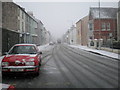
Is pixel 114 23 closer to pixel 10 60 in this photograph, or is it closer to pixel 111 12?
pixel 111 12

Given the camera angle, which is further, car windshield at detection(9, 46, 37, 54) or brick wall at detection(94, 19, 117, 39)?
brick wall at detection(94, 19, 117, 39)

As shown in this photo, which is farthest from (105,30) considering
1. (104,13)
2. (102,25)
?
(104,13)

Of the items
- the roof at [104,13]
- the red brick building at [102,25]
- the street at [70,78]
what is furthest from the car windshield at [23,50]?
the roof at [104,13]

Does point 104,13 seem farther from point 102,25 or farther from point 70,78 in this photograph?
point 70,78

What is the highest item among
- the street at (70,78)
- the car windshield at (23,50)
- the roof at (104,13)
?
the roof at (104,13)

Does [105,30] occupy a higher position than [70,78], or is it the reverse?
[105,30]

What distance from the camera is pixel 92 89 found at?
5.61 m

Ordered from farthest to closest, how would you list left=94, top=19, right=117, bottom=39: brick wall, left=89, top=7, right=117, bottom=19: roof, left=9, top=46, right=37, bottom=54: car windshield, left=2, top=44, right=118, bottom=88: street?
1. left=89, top=7, right=117, bottom=19: roof
2. left=94, top=19, right=117, bottom=39: brick wall
3. left=9, top=46, right=37, bottom=54: car windshield
4. left=2, top=44, right=118, bottom=88: street

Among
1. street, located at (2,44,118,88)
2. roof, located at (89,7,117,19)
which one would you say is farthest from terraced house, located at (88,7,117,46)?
street, located at (2,44,118,88)

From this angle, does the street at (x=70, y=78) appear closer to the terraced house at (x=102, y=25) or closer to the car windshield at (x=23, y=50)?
the car windshield at (x=23, y=50)

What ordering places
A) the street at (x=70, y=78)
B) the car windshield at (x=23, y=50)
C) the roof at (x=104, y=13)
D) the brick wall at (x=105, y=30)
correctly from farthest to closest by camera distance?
1. the roof at (x=104, y=13)
2. the brick wall at (x=105, y=30)
3. the car windshield at (x=23, y=50)
4. the street at (x=70, y=78)

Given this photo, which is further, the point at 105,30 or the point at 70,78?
the point at 105,30

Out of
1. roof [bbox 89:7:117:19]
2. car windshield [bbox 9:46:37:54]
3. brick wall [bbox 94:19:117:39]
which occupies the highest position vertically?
roof [bbox 89:7:117:19]

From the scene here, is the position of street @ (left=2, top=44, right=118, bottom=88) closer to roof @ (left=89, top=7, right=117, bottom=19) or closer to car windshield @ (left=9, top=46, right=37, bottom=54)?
car windshield @ (left=9, top=46, right=37, bottom=54)
